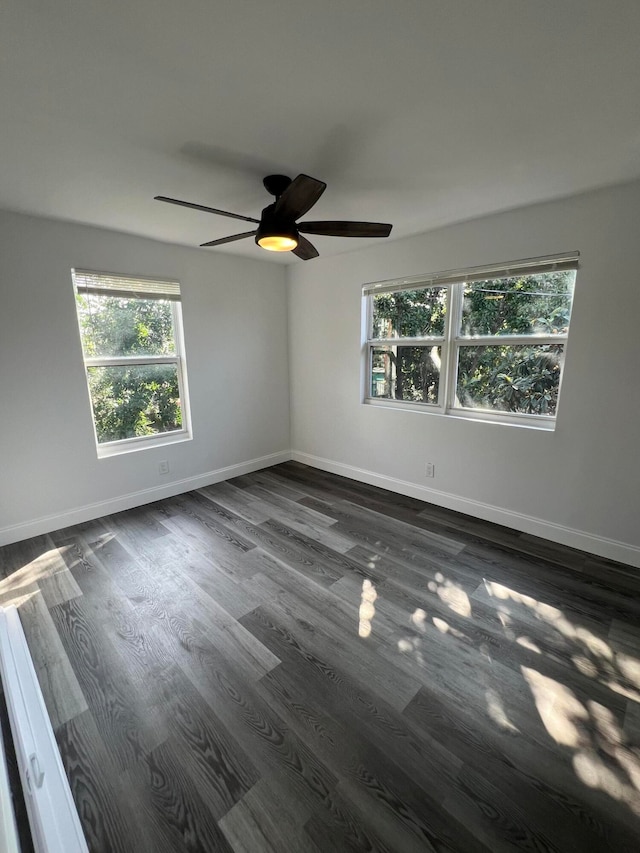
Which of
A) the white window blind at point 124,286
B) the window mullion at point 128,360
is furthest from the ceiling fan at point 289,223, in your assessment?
the window mullion at point 128,360

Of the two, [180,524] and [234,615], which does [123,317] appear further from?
[234,615]

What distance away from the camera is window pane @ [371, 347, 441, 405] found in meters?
3.30

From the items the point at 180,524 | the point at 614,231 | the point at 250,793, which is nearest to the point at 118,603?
the point at 180,524

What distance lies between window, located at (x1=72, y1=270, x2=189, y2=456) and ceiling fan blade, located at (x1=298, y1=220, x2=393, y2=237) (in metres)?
1.78

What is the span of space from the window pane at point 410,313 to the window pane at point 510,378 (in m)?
0.36

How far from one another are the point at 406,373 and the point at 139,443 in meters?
2.56

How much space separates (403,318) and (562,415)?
1545 mm

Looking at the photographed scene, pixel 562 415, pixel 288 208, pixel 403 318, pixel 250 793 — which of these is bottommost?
pixel 250 793

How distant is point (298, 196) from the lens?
1.69 m

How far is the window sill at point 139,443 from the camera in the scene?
319 centimetres

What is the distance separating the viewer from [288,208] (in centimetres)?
182

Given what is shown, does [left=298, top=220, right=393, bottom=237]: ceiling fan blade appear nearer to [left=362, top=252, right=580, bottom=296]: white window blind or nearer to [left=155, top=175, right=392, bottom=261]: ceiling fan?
[left=155, top=175, right=392, bottom=261]: ceiling fan

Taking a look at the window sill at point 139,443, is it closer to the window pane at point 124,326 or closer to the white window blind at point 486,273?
the window pane at point 124,326

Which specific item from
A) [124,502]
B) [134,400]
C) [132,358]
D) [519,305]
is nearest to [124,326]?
[132,358]
